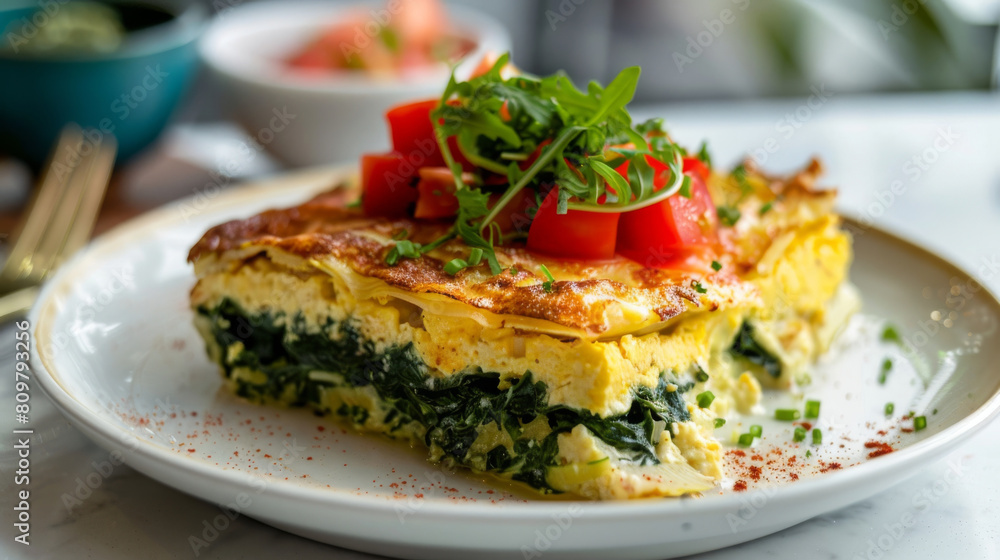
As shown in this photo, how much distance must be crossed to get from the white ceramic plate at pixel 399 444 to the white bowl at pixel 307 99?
0.76 metres

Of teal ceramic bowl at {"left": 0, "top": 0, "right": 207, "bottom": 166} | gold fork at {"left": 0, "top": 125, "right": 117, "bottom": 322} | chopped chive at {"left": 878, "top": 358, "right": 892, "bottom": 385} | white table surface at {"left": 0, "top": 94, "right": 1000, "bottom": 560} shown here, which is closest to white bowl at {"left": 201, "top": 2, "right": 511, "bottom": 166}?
teal ceramic bowl at {"left": 0, "top": 0, "right": 207, "bottom": 166}

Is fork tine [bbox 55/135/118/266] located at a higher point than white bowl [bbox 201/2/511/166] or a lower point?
lower

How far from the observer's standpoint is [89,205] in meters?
4.03

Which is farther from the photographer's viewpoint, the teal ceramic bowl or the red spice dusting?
the teal ceramic bowl

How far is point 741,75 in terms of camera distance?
376 inches

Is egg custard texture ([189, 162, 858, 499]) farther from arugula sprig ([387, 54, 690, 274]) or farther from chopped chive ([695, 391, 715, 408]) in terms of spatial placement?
arugula sprig ([387, 54, 690, 274])

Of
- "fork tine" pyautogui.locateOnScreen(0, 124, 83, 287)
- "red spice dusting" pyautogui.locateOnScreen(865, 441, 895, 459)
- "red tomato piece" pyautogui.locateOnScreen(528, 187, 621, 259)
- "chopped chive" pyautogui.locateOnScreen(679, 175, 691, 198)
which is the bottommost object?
"fork tine" pyautogui.locateOnScreen(0, 124, 83, 287)

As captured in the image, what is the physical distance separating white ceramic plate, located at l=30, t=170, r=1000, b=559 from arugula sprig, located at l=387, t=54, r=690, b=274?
0.71 meters

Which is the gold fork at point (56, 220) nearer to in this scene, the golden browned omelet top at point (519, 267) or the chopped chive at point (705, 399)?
the golden browned omelet top at point (519, 267)

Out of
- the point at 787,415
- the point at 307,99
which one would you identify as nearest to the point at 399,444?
the point at 787,415

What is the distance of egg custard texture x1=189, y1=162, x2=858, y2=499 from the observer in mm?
2412

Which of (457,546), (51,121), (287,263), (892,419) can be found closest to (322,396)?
(287,263)

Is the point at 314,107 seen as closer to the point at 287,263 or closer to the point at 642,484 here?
the point at 287,263

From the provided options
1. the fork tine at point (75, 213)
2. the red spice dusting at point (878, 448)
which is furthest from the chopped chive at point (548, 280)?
the fork tine at point (75, 213)
